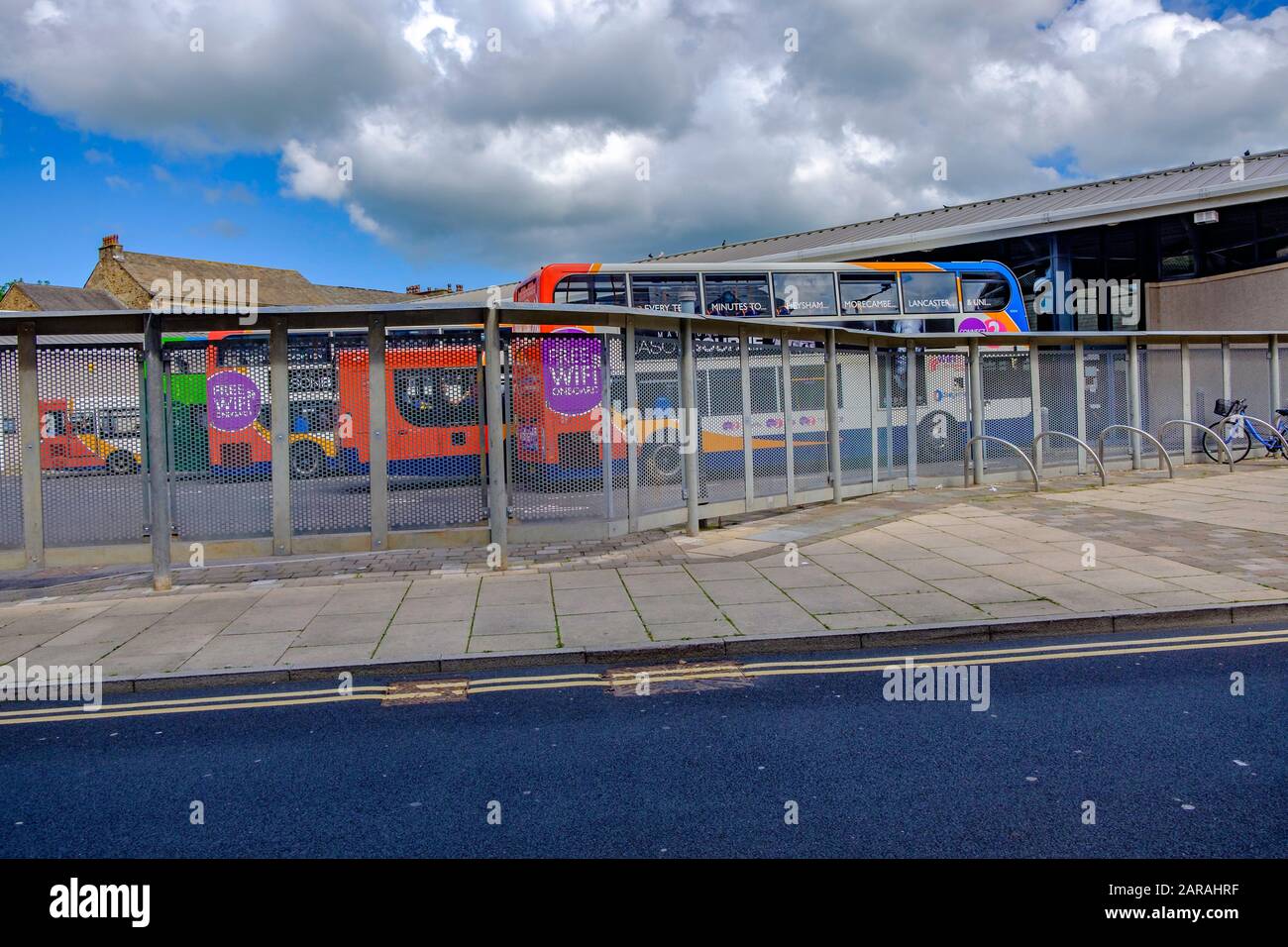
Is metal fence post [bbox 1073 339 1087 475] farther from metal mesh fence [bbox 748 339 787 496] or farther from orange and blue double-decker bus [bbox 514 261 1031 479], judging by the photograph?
metal mesh fence [bbox 748 339 787 496]

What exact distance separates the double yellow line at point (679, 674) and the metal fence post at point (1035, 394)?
9.63 meters

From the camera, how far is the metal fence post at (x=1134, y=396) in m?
16.5

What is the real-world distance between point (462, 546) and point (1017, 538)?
606cm

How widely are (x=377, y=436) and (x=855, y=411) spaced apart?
7.42 meters

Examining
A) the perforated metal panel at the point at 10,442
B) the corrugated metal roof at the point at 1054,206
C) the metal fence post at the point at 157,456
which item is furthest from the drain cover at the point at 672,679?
the corrugated metal roof at the point at 1054,206

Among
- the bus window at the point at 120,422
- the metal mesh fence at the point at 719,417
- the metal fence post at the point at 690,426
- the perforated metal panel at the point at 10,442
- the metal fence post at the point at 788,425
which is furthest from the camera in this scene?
the metal fence post at the point at 788,425

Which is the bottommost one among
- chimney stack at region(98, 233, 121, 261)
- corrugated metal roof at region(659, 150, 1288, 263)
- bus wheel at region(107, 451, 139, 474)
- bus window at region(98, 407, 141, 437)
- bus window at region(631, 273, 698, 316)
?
bus wheel at region(107, 451, 139, 474)

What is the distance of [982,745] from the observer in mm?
4391

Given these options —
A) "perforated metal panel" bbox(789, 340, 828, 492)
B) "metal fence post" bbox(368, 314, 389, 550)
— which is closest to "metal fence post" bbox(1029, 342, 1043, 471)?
"perforated metal panel" bbox(789, 340, 828, 492)

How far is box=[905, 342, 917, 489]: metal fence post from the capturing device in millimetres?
14672

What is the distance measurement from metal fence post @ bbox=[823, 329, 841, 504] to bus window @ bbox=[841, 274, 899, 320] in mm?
4506

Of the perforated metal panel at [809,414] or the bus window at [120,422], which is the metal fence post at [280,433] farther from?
the perforated metal panel at [809,414]

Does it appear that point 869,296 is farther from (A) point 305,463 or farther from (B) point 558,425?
(A) point 305,463
